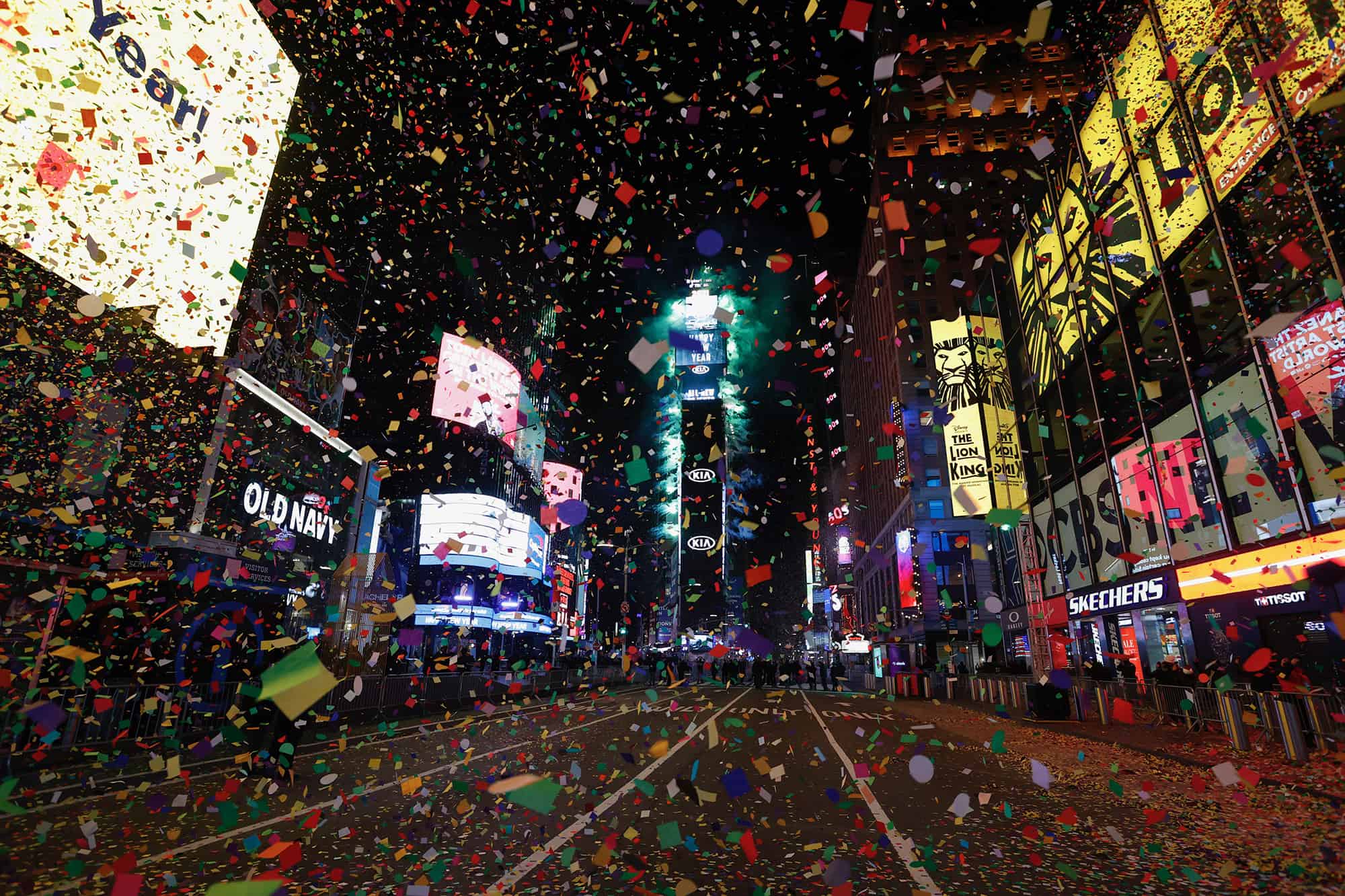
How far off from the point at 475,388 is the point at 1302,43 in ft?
141

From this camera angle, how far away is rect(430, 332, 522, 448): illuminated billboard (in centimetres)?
4472

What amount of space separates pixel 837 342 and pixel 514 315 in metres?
A: 61.1

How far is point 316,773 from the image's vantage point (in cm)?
892

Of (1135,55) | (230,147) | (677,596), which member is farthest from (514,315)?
(677,596)

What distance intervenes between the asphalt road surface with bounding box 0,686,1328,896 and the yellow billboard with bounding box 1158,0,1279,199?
17140mm

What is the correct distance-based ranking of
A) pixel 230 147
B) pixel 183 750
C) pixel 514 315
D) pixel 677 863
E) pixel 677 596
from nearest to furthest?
1. pixel 677 863
2. pixel 183 750
3. pixel 230 147
4. pixel 514 315
5. pixel 677 596

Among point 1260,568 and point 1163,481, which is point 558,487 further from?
point 1260,568

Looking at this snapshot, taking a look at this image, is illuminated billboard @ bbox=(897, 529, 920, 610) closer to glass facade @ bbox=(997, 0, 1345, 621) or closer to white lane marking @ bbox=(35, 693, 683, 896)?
glass facade @ bbox=(997, 0, 1345, 621)

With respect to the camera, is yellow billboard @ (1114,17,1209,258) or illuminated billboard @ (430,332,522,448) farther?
illuminated billboard @ (430,332,522,448)

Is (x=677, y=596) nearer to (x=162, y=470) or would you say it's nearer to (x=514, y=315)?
(x=514, y=315)

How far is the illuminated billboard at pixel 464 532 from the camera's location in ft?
151

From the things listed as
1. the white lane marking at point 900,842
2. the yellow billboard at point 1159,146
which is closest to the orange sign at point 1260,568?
the yellow billboard at point 1159,146

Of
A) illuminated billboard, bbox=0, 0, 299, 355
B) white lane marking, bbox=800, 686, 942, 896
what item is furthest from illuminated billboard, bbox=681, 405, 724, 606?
white lane marking, bbox=800, 686, 942, 896

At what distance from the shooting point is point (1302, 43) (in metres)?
15.9
